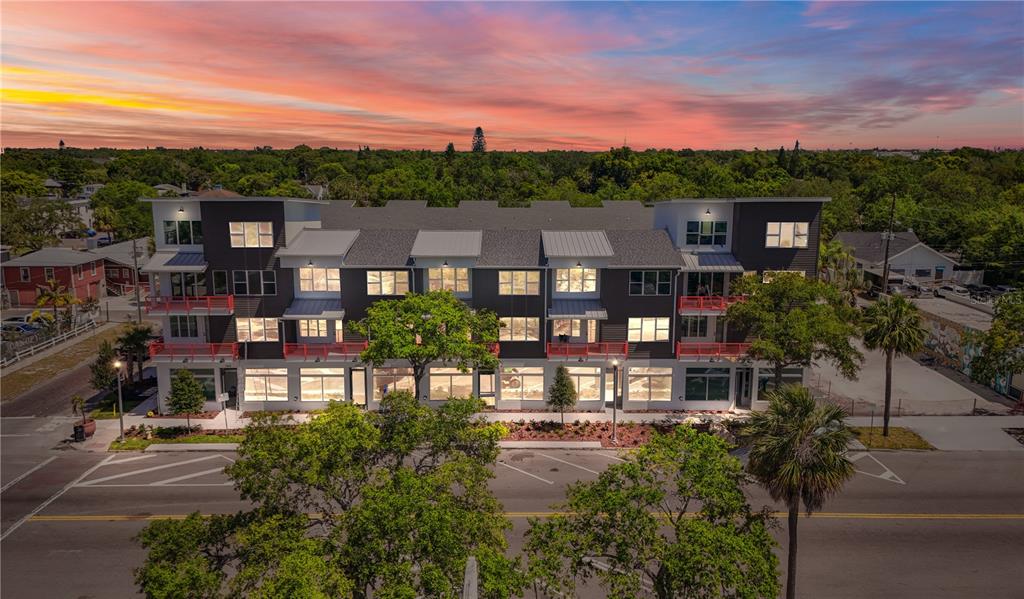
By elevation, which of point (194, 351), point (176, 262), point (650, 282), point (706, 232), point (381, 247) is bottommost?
point (194, 351)

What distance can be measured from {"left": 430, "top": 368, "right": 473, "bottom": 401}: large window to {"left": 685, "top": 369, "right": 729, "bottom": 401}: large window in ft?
49.7

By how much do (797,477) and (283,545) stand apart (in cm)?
1532

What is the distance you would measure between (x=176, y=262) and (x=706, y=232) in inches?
1440

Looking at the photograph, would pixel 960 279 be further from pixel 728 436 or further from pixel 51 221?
pixel 51 221

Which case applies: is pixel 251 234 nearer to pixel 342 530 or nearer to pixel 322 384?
pixel 322 384

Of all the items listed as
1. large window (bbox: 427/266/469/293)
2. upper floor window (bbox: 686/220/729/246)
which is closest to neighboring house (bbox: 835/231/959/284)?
upper floor window (bbox: 686/220/729/246)

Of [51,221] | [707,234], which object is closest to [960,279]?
[707,234]

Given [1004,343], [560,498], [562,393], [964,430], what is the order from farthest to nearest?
[562,393]
[964,430]
[1004,343]
[560,498]

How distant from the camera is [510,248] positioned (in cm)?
4428

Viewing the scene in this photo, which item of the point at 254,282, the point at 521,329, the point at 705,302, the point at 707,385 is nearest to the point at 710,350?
the point at 707,385

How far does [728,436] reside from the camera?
3934 cm

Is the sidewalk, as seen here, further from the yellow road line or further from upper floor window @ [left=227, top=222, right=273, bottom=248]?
upper floor window @ [left=227, top=222, right=273, bottom=248]

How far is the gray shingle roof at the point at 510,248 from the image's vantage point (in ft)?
A: 140

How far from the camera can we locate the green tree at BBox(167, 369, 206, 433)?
39.3 m
